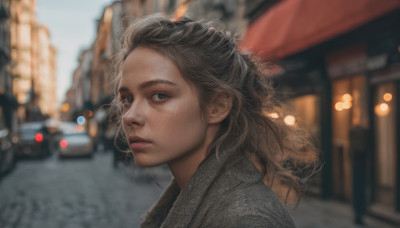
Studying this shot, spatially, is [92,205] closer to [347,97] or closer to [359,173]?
[359,173]

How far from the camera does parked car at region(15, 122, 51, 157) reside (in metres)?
22.6

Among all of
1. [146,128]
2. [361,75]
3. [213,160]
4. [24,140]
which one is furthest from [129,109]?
[24,140]

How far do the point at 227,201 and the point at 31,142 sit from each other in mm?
23132

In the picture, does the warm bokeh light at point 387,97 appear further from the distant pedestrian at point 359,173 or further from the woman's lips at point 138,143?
the woman's lips at point 138,143

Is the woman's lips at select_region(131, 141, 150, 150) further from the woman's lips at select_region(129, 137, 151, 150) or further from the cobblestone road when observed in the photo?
the cobblestone road

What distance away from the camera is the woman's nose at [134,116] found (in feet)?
5.44

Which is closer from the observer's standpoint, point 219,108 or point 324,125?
point 219,108

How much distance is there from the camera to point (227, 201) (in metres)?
1.38

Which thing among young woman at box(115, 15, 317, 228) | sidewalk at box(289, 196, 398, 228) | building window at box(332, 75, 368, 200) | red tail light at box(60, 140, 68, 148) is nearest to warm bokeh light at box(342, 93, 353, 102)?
building window at box(332, 75, 368, 200)

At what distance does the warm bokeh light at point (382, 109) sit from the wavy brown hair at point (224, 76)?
22.6ft

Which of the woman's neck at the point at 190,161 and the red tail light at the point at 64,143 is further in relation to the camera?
the red tail light at the point at 64,143

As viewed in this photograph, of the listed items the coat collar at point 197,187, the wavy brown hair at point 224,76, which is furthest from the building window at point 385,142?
the coat collar at point 197,187

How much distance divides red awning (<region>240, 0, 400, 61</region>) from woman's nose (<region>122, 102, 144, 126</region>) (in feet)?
14.6

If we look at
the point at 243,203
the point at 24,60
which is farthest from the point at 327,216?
the point at 24,60
